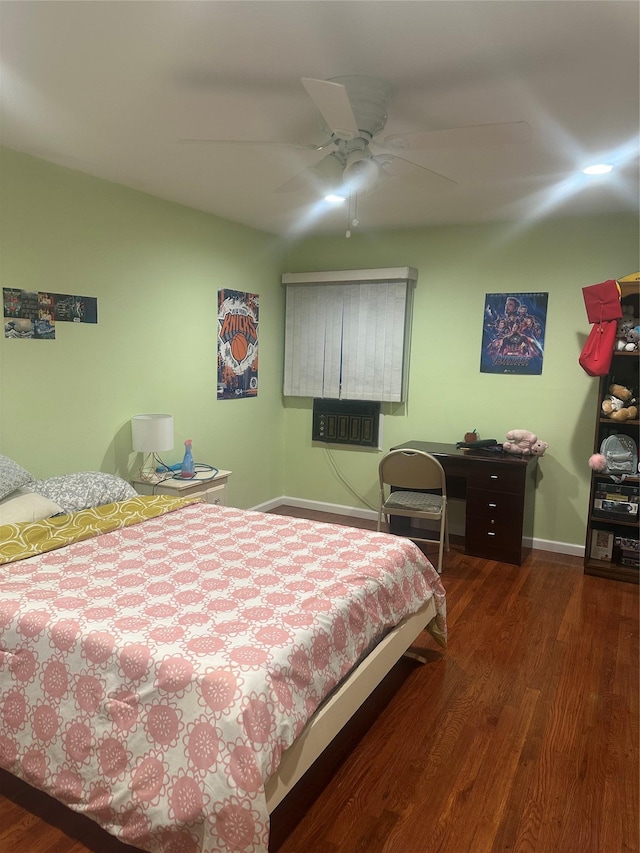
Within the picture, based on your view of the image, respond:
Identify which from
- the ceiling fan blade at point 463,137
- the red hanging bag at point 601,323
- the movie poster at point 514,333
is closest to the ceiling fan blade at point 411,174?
the ceiling fan blade at point 463,137

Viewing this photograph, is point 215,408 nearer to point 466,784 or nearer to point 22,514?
point 22,514

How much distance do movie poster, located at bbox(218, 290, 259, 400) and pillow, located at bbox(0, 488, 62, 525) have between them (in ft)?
6.61

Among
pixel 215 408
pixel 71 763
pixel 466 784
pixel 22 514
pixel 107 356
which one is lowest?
pixel 466 784

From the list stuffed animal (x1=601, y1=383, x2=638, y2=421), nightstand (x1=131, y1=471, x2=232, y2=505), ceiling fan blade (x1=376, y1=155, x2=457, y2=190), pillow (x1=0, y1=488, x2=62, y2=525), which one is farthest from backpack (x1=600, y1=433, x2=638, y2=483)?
pillow (x1=0, y1=488, x2=62, y2=525)

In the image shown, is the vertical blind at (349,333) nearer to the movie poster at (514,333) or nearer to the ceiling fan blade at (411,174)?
the movie poster at (514,333)

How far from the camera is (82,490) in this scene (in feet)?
9.82

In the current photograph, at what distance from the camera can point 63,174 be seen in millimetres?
3230

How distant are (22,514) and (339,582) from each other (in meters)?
1.51

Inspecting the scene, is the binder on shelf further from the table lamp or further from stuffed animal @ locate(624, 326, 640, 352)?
the table lamp

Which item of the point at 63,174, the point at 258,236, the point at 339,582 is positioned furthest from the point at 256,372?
the point at 339,582

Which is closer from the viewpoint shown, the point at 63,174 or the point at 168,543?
the point at 168,543

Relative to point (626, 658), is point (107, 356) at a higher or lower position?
higher

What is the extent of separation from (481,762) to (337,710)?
2.12ft

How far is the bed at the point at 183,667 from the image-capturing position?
4.95 feet
